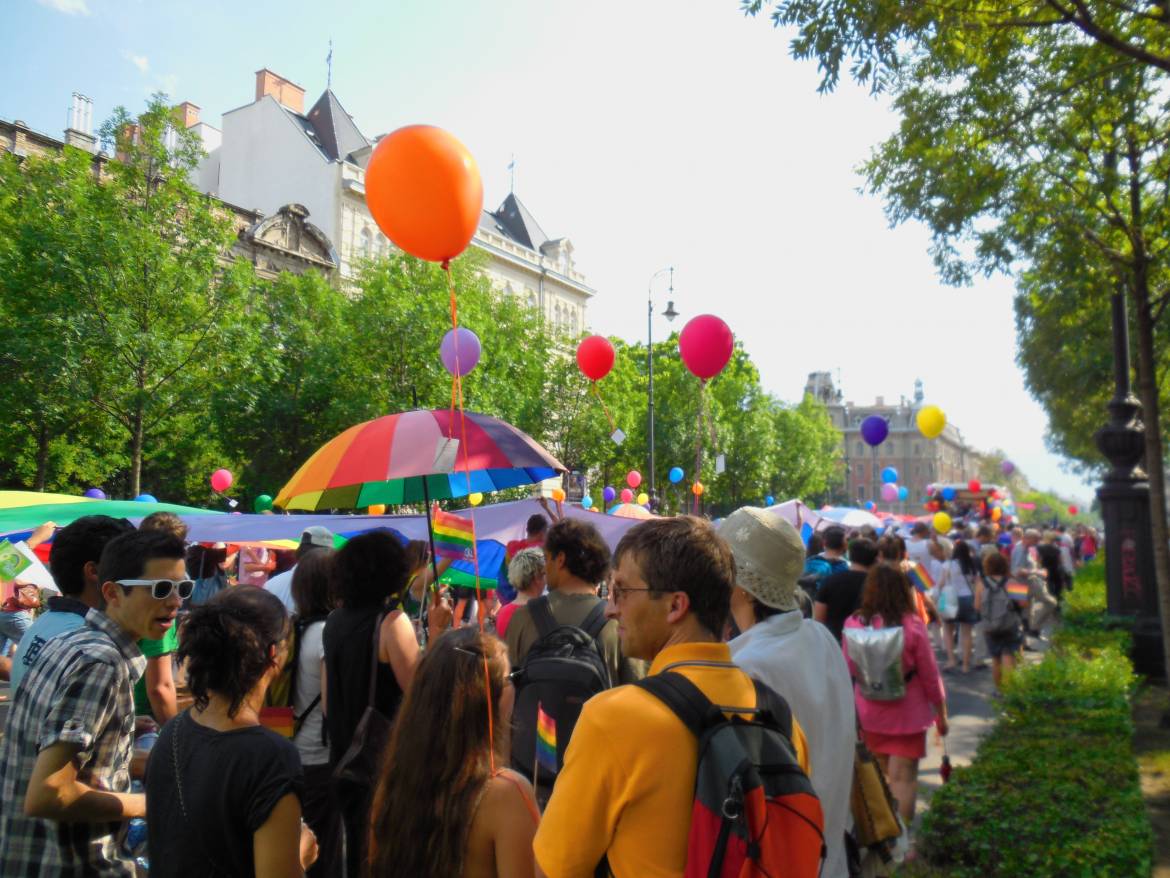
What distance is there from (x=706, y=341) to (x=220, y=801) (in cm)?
620

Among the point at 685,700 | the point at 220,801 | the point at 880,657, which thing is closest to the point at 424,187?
the point at 220,801

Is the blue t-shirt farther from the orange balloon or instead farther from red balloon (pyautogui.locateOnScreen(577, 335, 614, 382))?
red balloon (pyautogui.locateOnScreen(577, 335, 614, 382))

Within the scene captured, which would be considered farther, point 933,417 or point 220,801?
point 933,417

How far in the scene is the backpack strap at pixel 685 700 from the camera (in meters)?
1.65

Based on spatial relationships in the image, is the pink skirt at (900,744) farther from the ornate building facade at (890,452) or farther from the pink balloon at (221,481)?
the ornate building facade at (890,452)

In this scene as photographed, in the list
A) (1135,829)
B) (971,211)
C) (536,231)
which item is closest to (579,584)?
(1135,829)

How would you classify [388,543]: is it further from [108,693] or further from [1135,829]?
[1135,829]

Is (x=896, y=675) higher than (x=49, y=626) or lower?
lower

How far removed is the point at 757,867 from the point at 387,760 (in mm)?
907

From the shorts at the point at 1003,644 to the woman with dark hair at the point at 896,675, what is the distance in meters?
5.26

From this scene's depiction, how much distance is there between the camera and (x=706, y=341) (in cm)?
768

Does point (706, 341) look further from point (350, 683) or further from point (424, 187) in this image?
point (350, 683)

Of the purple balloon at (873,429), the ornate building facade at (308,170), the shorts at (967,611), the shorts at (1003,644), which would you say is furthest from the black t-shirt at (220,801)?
the ornate building facade at (308,170)

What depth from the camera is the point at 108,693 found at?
246cm
